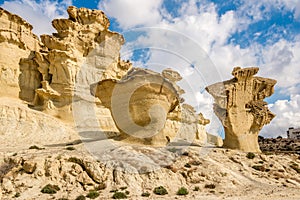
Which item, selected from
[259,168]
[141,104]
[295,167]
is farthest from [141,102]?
[295,167]

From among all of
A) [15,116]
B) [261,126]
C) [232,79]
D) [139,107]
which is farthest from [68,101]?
[261,126]

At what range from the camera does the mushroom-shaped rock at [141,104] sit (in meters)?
19.3

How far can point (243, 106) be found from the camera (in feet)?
77.6

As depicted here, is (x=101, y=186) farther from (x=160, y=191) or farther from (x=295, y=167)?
(x=295, y=167)


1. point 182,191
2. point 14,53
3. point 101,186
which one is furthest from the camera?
point 14,53

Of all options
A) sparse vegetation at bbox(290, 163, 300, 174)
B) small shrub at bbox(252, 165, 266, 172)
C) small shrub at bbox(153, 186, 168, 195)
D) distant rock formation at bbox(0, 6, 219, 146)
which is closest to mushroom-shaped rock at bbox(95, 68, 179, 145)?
distant rock formation at bbox(0, 6, 219, 146)

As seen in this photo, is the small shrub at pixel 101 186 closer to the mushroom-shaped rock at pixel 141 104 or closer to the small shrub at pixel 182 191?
the small shrub at pixel 182 191

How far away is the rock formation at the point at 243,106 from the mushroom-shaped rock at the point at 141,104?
5.40 metres

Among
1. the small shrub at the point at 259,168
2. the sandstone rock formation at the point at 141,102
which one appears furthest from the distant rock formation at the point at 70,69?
the small shrub at the point at 259,168

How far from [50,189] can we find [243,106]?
17.1 meters

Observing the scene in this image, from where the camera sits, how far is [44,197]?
11.5 m

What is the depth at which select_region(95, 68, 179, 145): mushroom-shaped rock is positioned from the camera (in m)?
19.3

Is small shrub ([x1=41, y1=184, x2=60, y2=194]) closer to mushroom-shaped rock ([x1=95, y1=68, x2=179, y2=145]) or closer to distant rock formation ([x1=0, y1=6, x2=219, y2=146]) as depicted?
mushroom-shaped rock ([x1=95, y1=68, x2=179, y2=145])

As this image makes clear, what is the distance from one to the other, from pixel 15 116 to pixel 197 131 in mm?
28850
